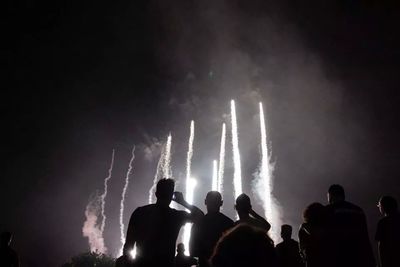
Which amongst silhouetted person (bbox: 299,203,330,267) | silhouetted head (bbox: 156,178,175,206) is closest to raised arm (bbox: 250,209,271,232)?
silhouetted person (bbox: 299,203,330,267)

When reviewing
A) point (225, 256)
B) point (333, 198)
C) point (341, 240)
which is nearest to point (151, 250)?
point (225, 256)

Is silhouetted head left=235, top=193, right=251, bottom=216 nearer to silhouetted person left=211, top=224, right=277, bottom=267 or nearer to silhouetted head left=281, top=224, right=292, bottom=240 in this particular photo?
silhouetted person left=211, top=224, right=277, bottom=267

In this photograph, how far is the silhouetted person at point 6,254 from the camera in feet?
29.1

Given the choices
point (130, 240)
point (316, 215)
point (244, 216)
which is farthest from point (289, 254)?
point (130, 240)

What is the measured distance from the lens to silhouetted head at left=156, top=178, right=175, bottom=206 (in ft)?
17.2

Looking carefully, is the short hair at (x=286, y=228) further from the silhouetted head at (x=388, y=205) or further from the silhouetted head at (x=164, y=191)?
the silhouetted head at (x=164, y=191)

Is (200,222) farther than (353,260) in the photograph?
Yes

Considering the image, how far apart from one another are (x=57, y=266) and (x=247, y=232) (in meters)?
101

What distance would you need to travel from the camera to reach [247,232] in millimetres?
3324

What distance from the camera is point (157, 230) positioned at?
5059 mm

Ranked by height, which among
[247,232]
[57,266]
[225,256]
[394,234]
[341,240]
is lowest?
[225,256]

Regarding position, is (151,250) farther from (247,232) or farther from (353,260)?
(353,260)

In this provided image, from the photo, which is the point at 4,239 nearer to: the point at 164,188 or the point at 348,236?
the point at 164,188

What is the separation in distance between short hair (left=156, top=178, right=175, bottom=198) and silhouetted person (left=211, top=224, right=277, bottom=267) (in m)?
2.00
